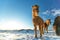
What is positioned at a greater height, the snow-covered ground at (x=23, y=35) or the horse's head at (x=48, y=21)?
the horse's head at (x=48, y=21)

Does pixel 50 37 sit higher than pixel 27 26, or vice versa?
pixel 27 26

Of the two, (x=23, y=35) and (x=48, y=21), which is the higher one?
(x=48, y=21)

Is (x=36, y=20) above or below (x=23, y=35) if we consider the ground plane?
above

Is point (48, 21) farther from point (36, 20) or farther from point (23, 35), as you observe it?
point (23, 35)

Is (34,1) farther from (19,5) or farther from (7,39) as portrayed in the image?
(7,39)

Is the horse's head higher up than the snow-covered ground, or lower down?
higher up

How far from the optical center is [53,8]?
6.72 ft

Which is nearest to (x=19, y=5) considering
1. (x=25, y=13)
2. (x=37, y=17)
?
(x=25, y=13)

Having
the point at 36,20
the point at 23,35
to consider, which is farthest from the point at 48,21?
the point at 23,35

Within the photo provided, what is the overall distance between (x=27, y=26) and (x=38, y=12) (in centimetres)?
20

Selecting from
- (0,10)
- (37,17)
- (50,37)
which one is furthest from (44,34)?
(0,10)

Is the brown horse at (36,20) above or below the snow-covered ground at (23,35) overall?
above

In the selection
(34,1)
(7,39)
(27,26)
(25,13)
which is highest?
(34,1)

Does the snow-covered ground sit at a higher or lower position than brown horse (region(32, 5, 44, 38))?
lower
